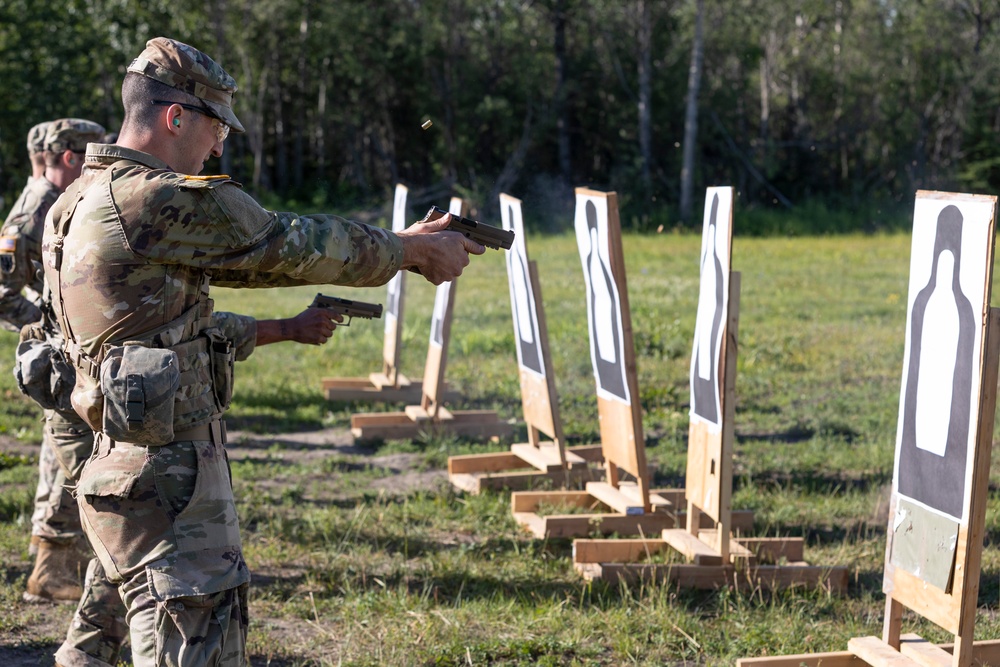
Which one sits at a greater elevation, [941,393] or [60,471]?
[941,393]

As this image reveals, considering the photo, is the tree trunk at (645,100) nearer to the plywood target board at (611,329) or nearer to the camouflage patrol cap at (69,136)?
the plywood target board at (611,329)

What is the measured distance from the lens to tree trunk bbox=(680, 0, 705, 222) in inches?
915

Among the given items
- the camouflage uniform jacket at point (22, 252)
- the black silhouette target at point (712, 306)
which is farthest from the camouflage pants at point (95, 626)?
the black silhouette target at point (712, 306)

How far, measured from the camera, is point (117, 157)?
9.55 feet

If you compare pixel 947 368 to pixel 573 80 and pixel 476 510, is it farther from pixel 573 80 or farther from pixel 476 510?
pixel 573 80

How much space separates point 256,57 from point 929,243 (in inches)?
1123

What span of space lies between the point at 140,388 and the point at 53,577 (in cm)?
242

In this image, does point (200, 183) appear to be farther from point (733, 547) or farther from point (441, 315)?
point (441, 315)

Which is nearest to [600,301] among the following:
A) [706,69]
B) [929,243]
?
[929,243]

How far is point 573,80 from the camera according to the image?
28.1 meters

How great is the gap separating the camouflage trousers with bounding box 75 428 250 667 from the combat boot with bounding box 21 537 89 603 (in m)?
1.99

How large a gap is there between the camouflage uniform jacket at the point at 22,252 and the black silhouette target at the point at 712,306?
3.01 m

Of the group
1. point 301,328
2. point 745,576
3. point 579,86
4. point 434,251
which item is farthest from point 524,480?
point 579,86

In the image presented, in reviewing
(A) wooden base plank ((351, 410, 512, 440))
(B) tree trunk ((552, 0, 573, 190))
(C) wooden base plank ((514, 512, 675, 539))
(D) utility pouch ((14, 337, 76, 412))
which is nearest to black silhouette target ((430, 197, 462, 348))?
(A) wooden base plank ((351, 410, 512, 440))
